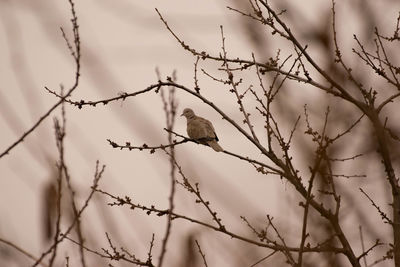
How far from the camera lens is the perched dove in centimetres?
599

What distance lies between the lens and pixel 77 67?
377cm

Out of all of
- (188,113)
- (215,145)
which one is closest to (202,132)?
(215,145)

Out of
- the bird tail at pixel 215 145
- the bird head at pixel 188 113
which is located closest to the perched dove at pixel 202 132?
the bird tail at pixel 215 145

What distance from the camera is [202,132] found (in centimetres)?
636

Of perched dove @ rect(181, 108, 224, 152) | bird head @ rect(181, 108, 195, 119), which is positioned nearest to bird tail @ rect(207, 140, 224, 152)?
perched dove @ rect(181, 108, 224, 152)

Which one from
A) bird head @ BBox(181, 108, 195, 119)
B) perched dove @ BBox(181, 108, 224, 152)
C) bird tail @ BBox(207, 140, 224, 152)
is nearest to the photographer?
bird tail @ BBox(207, 140, 224, 152)

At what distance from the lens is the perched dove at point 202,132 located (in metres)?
5.99

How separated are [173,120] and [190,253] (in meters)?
0.89

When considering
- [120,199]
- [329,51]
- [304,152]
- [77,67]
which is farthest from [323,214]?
[77,67]

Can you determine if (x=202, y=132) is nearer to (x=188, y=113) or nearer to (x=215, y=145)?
(x=215, y=145)

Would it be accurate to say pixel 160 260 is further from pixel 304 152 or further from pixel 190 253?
pixel 304 152

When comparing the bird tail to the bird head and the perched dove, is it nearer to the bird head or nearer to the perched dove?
the perched dove

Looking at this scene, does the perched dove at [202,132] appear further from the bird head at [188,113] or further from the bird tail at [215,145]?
the bird head at [188,113]

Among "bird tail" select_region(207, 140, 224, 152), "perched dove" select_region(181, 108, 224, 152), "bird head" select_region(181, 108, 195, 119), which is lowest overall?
"bird tail" select_region(207, 140, 224, 152)
